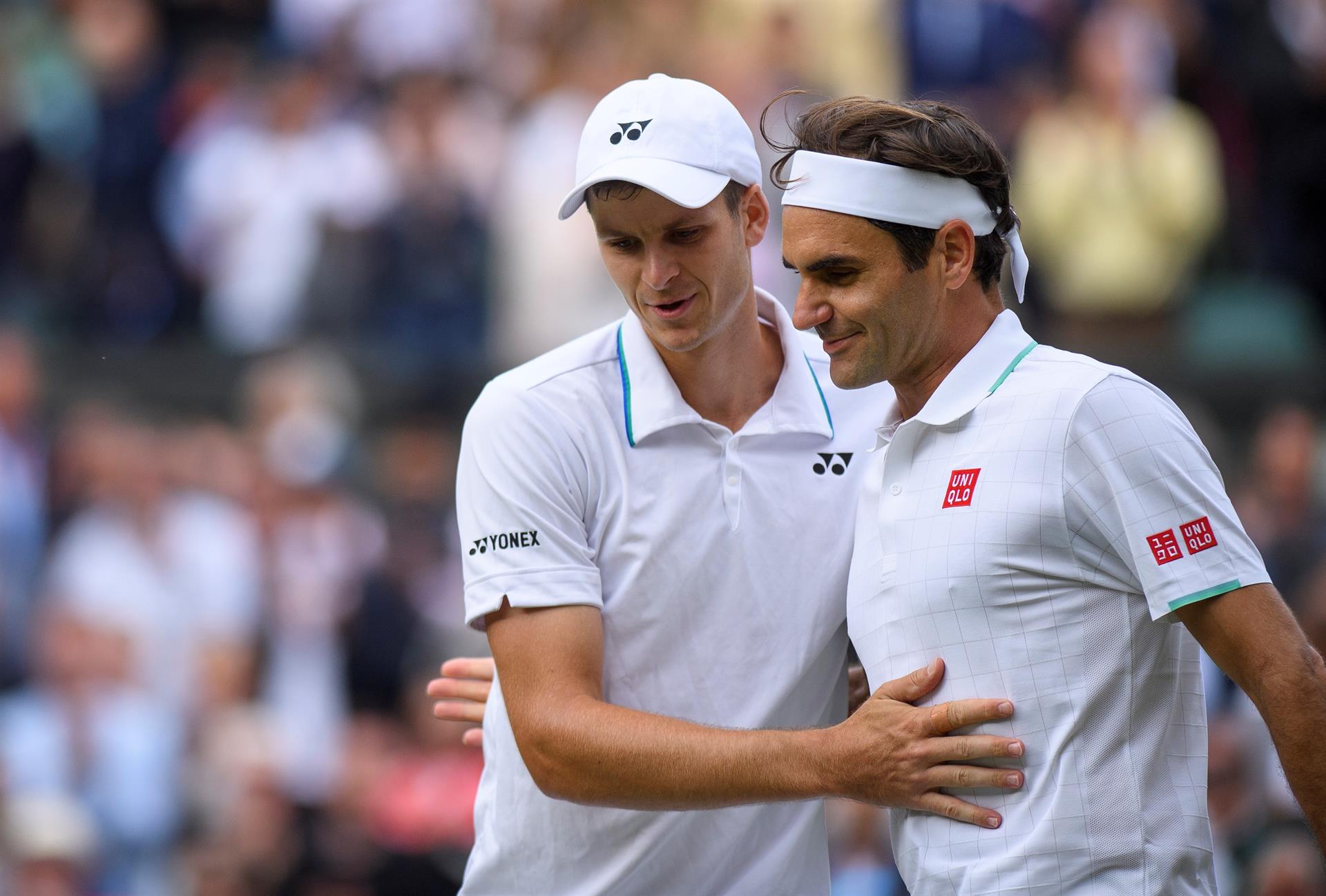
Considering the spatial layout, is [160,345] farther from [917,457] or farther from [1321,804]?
[1321,804]

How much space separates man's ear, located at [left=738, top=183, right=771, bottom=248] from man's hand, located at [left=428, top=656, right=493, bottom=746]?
1.08 metres

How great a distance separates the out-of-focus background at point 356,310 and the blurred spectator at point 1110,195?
0.02 m

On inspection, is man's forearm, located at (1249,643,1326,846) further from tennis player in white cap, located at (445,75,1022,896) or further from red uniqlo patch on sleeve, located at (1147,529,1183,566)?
tennis player in white cap, located at (445,75,1022,896)

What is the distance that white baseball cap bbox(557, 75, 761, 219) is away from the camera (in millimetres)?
3439

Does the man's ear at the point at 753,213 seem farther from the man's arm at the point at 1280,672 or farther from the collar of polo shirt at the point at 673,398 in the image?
the man's arm at the point at 1280,672

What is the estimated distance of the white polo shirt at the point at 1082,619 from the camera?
291 cm

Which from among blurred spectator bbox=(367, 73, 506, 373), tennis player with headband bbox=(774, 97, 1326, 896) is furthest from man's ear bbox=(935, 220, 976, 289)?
blurred spectator bbox=(367, 73, 506, 373)

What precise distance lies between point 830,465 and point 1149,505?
34.0 inches

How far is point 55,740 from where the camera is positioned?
7914 mm

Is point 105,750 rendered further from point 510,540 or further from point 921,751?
point 921,751

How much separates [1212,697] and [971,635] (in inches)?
156

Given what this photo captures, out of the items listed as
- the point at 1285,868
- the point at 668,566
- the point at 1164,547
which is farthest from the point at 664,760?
the point at 1285,868

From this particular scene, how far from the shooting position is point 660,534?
3.51 m

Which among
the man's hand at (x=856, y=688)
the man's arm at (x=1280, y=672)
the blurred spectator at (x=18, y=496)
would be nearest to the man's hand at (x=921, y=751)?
the man's arm at (x=1280, y=672)
